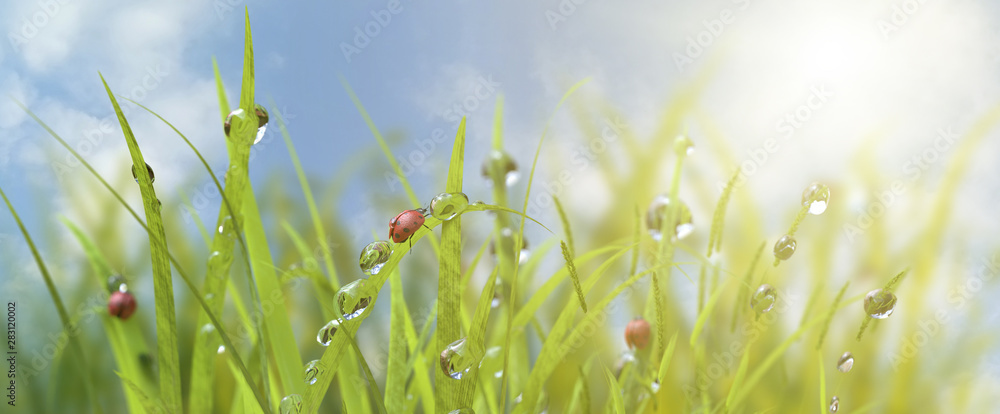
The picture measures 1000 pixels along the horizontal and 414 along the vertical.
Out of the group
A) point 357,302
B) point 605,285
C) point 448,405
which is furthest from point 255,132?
point 605,285

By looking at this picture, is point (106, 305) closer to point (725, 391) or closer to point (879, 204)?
point (725, 391)

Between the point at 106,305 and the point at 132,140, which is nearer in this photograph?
the point at 132,140

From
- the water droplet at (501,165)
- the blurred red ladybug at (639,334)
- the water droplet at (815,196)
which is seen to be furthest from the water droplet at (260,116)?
the water droplet at (815,196)

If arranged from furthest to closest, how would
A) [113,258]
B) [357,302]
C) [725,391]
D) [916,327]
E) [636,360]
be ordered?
[113,258]
[916,327]
[725,391]
[636,360]
[357,302]

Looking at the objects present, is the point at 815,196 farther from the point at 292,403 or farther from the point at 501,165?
the point at 292,403

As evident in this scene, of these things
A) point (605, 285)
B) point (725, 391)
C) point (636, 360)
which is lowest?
point (725, 391)

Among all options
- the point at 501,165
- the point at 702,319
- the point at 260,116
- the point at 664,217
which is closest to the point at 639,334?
the point at 702,319
